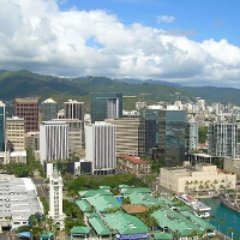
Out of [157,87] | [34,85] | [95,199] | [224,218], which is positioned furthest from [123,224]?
[157,87]

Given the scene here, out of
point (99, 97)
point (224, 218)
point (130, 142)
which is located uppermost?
point (99, 97)

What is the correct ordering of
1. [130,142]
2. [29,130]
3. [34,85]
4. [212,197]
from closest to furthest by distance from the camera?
[212,197], [130,142], [29,130], [34,85]

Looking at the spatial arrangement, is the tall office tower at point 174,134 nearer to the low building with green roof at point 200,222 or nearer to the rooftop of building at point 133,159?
the rooftop of building at point 133,159

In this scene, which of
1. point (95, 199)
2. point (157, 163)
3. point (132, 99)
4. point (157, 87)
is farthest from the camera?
point (157, 87)

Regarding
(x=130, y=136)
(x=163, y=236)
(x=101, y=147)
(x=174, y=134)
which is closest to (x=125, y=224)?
(x=163, y=236)

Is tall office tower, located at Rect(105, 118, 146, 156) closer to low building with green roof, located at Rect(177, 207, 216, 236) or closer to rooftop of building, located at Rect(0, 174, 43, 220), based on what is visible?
rooftop of building, located at Rect(0, 174, 43, 220)

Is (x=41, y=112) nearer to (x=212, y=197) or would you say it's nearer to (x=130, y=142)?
(x=130, y=142)

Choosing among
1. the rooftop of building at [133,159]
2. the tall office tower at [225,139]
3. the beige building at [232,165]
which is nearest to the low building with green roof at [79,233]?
the beige building at [232,165]

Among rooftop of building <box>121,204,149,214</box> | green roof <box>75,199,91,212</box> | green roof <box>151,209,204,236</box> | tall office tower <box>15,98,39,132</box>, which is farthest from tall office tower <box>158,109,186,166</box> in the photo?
tall office tower <box>15,98,39,132</box>
